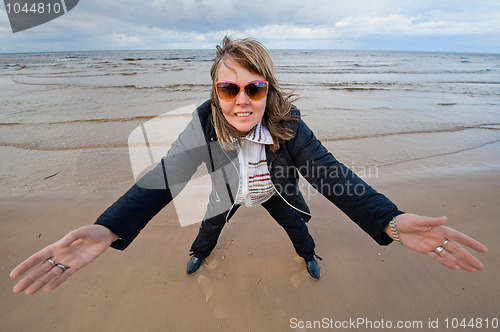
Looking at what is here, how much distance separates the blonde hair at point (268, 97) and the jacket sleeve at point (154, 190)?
0.54 ft

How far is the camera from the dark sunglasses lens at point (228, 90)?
4.72ft

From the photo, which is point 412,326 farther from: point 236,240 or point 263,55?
point 263,55

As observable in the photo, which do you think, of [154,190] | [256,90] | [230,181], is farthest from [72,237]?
[256,90]

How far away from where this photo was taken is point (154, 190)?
143 cm

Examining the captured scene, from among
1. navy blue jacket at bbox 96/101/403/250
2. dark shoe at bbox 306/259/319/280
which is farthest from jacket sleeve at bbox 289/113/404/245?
dark shoe at bbox 306/259/319/280

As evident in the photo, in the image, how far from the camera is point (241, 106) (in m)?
1.44

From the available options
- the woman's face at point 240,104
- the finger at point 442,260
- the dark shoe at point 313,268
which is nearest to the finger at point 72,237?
the woman's face at point 240,104

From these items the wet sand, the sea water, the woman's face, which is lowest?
the wet sand

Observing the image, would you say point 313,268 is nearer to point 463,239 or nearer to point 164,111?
point 463,239

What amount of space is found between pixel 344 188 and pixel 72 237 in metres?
1.51

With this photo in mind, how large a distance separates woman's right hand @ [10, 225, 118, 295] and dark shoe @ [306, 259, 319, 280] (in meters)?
1.78

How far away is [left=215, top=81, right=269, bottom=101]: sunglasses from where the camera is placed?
1.43 m

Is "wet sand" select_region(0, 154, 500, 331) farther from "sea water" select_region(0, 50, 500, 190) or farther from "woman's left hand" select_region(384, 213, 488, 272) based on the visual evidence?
"sea water" select_region(0, 50, 500, 190)

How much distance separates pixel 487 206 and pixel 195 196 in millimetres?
3940
